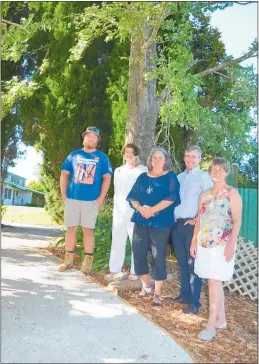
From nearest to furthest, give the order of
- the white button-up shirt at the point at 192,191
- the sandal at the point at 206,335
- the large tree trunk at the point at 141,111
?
the sandal at the point at 206,335
the white button-up shirt at the point at 192,191
the large tree trunk at the point at 141,111

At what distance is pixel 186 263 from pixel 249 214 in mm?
700

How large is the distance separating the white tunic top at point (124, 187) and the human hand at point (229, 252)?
Answer: 103cm

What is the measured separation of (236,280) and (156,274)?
2.60ft

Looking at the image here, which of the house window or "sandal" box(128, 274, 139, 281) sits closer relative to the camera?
"sandal" box(128, 274, 139, 281)

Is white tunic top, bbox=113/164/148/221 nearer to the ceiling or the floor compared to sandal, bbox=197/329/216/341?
nearer to the ceiling

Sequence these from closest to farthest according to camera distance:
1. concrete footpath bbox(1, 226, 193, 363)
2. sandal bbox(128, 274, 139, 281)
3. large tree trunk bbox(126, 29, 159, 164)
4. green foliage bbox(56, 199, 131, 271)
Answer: concrete footpath bbox(1, 226, 193, 363) → sandal bbox(128, 274, 139, 281) → green foliage bbox(56, 199, 131, 271) → large tree trunk bbox(126, 29, 159, 164)

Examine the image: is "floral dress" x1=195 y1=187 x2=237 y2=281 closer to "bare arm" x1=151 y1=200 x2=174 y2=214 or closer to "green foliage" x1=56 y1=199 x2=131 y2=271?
"bare arm" x1=151 y1=200 x2=174 y2=214

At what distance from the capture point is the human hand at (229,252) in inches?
80.8

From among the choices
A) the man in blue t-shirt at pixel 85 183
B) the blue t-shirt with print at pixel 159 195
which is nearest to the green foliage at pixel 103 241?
the man in blue t-shirt at pixel 85 183

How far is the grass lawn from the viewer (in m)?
3.39

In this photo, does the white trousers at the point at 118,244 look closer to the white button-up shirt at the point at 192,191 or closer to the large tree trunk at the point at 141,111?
the white button-up shirt at the point at 192,191

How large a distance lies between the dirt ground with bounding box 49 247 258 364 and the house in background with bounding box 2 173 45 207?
86cm

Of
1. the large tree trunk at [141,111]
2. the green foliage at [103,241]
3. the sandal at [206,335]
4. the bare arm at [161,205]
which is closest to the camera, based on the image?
the sandal at [206,335]

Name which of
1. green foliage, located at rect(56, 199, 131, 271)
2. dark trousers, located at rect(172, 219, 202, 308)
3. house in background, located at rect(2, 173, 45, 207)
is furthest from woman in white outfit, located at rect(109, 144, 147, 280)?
house in background, located at rect(2, 173, 45, 207)
